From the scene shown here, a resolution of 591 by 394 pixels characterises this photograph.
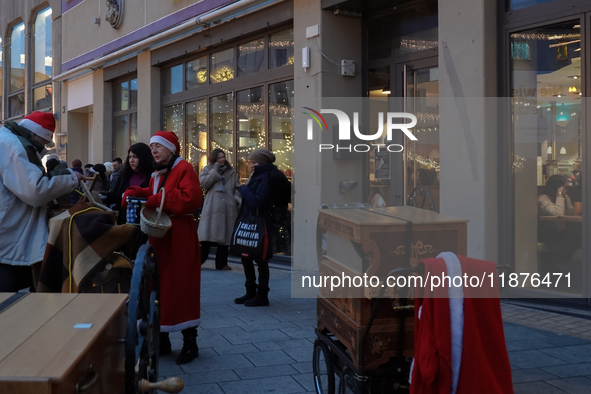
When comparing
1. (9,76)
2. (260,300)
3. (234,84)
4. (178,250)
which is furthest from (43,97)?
(178,250)

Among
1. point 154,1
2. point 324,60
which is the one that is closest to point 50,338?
point 324,60

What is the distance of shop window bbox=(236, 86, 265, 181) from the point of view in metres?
10.2

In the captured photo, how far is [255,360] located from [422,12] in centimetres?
518

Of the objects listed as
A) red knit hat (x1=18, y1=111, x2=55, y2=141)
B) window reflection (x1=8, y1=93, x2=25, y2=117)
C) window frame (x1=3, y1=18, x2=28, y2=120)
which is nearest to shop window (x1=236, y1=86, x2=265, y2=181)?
red knit hat (x1=18, y1=111, x2=55, y2=141)

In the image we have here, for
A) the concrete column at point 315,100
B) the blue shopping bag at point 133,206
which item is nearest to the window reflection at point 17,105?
the concrete column at point 315,100

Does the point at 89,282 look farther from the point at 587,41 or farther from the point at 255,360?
the point at 587,41

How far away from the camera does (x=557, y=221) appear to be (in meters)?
6.41

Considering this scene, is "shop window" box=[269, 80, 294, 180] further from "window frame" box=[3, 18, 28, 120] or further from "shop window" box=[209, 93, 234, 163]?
"window frame" box=[3, 18, 28, 120]

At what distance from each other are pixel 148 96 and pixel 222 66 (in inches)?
97.3

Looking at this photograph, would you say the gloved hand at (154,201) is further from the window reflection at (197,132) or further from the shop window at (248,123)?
the window reflection at (197,132)

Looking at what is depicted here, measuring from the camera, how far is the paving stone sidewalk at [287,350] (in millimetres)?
4203

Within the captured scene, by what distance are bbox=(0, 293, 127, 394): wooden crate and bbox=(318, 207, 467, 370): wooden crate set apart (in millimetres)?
1220

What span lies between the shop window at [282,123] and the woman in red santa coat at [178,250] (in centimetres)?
479

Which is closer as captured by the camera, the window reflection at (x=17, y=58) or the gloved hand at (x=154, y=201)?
the gloved hand at (x=154, y=201)
